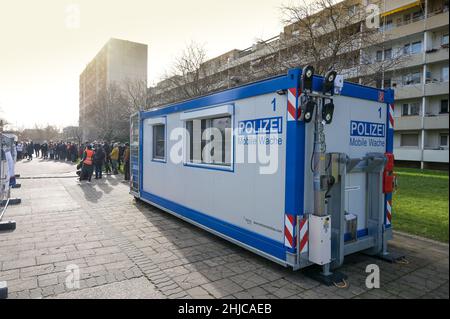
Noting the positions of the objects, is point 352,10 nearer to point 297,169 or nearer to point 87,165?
point 297,169

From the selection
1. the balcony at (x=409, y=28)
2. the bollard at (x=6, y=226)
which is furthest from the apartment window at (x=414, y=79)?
the bollard at (x=6, y=226)

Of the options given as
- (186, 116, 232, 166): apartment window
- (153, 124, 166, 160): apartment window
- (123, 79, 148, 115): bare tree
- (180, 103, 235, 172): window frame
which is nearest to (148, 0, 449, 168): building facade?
(123, 79, 148, 115): bare tree

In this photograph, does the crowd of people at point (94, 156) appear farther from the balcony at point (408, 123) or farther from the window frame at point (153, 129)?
the balcony at point (408, 123)

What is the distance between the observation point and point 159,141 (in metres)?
8.61

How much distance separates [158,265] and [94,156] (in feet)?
40.8

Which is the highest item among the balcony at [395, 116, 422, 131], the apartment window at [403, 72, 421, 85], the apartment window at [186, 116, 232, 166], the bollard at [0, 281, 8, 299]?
the apartment window at [403, 72, 421, 85]

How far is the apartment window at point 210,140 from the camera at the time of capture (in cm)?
583

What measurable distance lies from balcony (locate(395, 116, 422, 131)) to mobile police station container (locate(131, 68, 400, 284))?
27.4m

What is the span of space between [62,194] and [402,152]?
94.7 feet

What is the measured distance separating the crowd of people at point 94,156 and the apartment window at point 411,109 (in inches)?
1020

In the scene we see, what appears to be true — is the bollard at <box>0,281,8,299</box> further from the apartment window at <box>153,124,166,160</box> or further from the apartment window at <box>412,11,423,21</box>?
the apartment window at <box>412,11,423,21</box>

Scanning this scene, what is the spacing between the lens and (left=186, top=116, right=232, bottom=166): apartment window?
19.1ft

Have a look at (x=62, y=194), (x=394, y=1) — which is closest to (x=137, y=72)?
(x=394, y=1)
